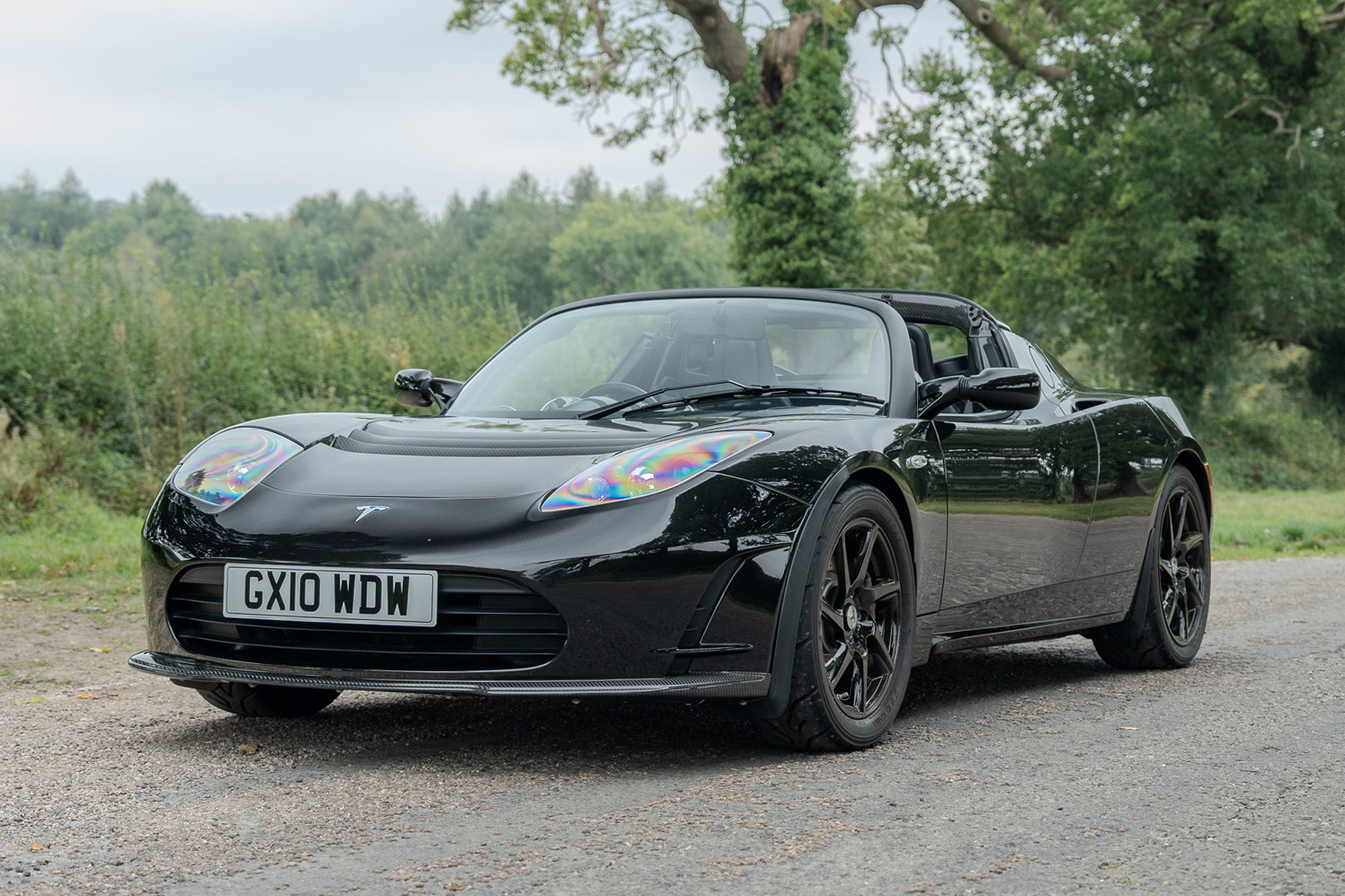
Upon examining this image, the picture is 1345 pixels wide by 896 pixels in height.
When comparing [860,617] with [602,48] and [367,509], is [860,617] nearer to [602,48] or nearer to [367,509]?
[367,509]

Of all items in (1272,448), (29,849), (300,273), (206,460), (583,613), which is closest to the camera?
(29,849)

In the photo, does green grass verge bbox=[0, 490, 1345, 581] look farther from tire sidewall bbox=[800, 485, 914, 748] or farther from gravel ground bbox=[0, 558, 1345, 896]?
tire sidewall bbox=[800, 485, 914, 748]

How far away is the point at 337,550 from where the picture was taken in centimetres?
390

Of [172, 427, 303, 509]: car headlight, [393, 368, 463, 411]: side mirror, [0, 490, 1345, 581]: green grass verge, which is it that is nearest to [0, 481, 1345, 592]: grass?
[0, 490, 1345, 581]: green grass verge

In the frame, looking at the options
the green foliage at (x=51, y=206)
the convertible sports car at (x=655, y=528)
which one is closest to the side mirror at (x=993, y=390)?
the convertible sports car at (x=655, y=528)

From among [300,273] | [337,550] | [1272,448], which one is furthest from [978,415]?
[1272,448]

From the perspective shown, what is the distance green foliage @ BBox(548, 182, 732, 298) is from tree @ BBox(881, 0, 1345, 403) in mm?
61502

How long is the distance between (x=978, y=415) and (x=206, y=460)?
259 centimetres

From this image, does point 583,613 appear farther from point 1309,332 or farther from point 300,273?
point 1309,332

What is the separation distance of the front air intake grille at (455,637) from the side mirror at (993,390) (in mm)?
1685

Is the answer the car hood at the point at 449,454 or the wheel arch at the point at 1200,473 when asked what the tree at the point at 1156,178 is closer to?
the wheel arch at the point at 1200,473

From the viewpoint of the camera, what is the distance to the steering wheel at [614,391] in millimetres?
5043

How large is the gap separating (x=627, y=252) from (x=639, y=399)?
303 feet

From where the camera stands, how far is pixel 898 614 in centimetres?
454
